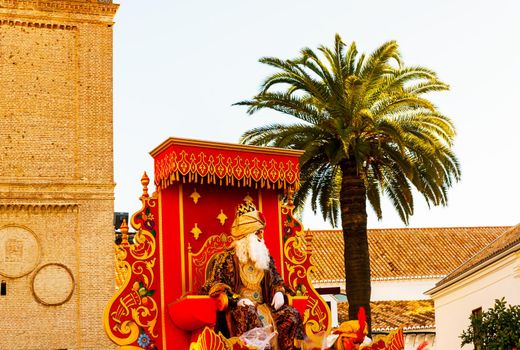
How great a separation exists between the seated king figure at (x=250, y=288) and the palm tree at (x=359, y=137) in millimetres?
9546

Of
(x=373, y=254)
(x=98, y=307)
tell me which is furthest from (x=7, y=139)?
(x=373, y=254)

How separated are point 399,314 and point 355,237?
1761cm

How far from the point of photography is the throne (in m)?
10.7

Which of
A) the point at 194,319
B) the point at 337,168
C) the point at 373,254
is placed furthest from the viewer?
the point at 373,254

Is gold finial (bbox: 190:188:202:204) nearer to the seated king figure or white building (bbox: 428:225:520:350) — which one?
the seated king figure

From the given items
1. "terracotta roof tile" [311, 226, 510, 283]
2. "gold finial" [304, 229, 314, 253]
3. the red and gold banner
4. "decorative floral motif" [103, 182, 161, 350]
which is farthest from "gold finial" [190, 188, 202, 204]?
"terracotta roof tile" [311, 226, 510, 283]

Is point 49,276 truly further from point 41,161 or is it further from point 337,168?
point 337,168

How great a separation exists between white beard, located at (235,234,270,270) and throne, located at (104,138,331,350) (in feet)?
1.67

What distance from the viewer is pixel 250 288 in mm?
10688

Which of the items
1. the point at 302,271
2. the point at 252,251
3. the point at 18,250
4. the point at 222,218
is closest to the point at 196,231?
the point at 222,218

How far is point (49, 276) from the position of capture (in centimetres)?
2889

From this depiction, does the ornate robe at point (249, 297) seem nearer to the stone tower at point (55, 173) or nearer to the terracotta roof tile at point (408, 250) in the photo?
the stone tower at point (55, 173)

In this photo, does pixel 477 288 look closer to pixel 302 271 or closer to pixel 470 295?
pixel 470 295

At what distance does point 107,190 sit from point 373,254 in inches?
557
